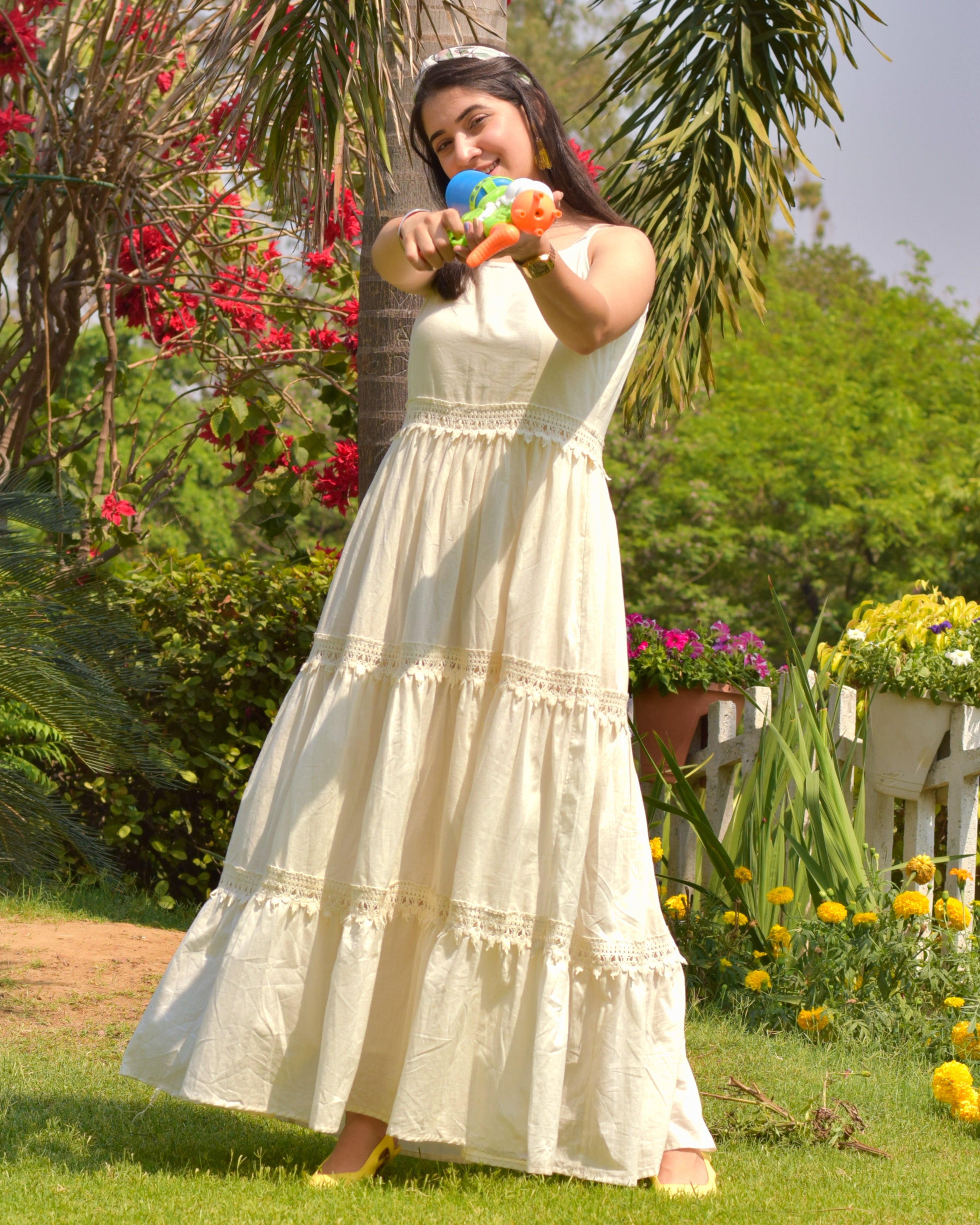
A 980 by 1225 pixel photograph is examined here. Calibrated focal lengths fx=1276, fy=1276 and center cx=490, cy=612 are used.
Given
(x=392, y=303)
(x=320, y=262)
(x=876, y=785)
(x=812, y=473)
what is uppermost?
(x=812, y=473)

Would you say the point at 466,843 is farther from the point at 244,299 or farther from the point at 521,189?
the point at 244,299

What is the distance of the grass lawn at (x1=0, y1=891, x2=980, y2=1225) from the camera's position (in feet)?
6.12

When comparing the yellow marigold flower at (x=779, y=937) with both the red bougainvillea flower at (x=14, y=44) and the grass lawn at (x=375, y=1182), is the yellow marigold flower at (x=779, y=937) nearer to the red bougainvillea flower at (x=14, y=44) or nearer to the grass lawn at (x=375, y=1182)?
the grass lawn at (x=375, y=1182)

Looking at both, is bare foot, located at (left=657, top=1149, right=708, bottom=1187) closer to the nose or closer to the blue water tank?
the blue water tank

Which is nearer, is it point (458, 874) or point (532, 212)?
point (532, 212)

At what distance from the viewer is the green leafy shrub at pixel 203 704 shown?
470 centimetres

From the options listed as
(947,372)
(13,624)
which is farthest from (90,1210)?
(947,372)

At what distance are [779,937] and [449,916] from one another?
169cm

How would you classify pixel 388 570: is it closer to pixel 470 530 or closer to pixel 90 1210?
pixel 470 530

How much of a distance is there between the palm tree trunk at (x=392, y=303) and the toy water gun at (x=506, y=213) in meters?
1.63

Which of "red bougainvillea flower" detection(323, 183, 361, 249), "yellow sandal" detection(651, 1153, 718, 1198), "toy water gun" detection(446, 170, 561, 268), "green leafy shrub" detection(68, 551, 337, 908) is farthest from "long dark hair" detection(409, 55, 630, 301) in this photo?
"green leafy shrub" detection(68, 551, 337, 908)

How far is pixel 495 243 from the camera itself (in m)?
1.68

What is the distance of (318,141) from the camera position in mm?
3301

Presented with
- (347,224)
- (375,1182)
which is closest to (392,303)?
(347,224)
